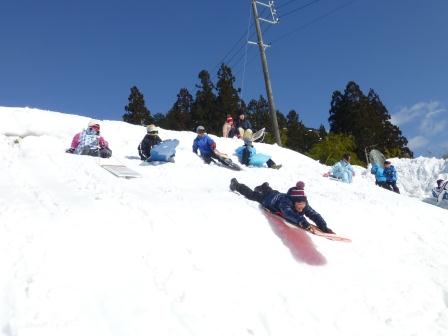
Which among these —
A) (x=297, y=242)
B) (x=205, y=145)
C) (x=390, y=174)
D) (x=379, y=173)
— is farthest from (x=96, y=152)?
(x=390, y=174)

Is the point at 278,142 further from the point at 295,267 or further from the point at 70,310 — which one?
the point at 70,310

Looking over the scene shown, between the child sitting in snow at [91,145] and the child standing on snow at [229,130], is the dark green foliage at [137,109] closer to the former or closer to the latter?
the child standing on snow at [229,130]

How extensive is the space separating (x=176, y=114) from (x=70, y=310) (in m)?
40.2

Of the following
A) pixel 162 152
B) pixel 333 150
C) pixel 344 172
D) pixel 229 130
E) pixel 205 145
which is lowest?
pixel 344 172

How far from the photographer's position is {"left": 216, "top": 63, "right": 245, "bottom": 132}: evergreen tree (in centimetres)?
3944

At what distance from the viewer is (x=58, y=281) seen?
4770 mm

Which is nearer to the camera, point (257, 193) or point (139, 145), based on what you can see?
point (257, 193)

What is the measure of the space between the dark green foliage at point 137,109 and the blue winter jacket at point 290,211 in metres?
32.1

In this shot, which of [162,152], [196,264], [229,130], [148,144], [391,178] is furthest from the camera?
[229,130]

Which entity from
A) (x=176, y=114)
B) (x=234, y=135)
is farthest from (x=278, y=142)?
(x=176, y=114)

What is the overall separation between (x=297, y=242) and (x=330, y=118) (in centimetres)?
3986

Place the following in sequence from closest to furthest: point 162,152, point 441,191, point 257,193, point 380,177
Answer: point 257,193, point 162,152, point 380,177, point 441,191

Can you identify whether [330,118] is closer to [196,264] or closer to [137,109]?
[137,109]

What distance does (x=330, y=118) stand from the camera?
45.8 m
